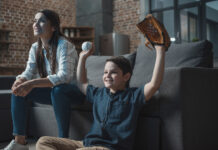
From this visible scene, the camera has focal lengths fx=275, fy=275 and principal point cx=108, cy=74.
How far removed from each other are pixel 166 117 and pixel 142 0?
6142 mm

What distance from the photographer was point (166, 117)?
5.09 ft

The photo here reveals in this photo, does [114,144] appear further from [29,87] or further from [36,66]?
[36,66]

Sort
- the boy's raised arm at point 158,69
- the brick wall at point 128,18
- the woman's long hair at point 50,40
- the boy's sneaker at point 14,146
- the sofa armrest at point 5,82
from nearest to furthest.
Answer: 1. the boy's raised arm at point 158,69
2. the boy's sneaker at point 14,146
3. the woman's long hair at point 50,40
4. the sofa armrest at point 5,82
5. the brick wall at point 128,18

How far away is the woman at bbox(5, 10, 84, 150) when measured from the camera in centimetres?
177

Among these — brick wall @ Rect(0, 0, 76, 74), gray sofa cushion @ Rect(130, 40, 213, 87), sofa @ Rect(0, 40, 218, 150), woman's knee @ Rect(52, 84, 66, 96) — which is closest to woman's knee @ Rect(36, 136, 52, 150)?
woman's knee @ Rect(52, 84, 66, 96)

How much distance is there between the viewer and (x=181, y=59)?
1.93m

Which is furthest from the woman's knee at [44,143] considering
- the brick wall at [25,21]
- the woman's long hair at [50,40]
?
the brick wall at [25,21]

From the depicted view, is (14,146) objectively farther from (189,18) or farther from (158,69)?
(189,18)

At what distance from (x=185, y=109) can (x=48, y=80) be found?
0.86m

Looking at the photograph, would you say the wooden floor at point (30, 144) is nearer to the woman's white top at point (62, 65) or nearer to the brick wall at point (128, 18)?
the woman's white top at point (62, 65)

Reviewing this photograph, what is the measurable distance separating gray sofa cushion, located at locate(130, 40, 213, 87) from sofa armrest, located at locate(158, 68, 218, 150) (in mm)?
208

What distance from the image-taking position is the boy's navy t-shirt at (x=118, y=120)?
1476 millimetres

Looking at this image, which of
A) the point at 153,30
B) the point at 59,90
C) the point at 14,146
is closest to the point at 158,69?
the point at 153,30

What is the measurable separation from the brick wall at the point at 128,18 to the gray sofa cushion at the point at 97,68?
479 cm
